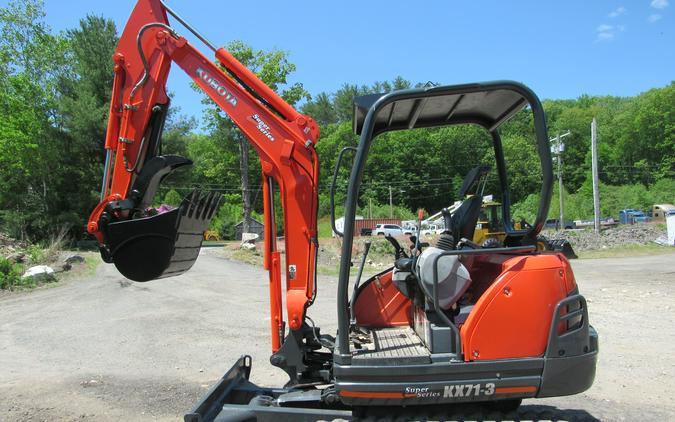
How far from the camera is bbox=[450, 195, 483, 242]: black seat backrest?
3.89m

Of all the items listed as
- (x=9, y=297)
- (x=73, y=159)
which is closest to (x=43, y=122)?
(x=73, y=159)

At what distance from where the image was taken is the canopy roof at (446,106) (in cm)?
326

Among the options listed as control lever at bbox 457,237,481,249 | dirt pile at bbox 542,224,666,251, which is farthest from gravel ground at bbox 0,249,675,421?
dirt pile at bbox 542,224,666,251

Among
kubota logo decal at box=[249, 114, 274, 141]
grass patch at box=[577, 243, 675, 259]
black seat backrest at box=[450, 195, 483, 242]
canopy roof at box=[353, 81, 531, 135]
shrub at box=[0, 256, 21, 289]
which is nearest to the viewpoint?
canopy roof at box=[353, 81, 531, 135]

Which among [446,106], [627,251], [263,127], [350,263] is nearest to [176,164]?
[263,127]

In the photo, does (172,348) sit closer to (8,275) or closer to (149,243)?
(149,243)

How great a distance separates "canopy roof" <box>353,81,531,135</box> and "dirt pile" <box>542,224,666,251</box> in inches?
977

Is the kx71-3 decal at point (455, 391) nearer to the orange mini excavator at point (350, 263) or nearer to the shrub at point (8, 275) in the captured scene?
the orange mini excavator at point (350, 263)

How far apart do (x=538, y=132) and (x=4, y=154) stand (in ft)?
93.2

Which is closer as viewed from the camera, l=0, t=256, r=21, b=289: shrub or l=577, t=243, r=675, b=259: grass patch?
l=0, t=256, r=21, b=289: shrub

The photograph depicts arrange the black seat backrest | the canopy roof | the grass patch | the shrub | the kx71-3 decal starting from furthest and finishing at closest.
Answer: the grass patch
the shrub
the black seat backrest
the canopy roof
the kx71-3 decal

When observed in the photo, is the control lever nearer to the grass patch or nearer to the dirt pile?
the grass patch

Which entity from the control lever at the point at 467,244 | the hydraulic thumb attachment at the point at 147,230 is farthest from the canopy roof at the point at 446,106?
the hydraulic thumb attachment at the point at 147,230

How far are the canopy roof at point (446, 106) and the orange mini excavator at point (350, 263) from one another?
1cm
